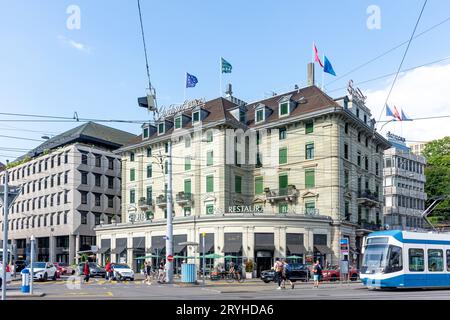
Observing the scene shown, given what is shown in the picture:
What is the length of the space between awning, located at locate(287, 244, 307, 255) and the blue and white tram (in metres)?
22.5

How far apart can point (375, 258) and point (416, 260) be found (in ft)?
6.67

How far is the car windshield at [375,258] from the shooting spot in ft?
88.7

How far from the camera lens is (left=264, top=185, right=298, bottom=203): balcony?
5497 centimetres

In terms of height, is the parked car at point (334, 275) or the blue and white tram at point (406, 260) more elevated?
the blue and white tram at point (406, 260)

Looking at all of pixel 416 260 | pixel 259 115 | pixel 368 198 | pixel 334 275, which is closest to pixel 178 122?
pixel 259 115

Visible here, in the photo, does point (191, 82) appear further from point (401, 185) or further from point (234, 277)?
point (401, 185)

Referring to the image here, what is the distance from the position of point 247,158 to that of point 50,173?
3615 centimetres

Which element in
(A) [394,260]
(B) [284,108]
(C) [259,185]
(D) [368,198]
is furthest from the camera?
(C) [259,185]

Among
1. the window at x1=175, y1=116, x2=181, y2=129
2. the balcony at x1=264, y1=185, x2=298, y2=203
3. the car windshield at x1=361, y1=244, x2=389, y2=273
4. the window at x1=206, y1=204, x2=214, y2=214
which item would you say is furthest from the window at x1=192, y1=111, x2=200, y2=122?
the car windshield at x1=361, y1=244, x2=389, y2=273

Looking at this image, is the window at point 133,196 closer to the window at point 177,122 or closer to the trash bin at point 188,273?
the window at point 177,122

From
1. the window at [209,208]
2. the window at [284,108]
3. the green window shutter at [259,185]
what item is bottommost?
the window at [209,208]

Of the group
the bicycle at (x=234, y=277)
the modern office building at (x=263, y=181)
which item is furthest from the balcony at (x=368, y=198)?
the bicycle at (x=234, y=277)

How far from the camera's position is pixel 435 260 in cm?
2792

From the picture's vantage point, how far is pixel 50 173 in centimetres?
8056
